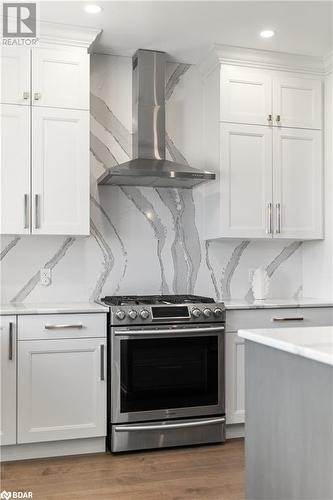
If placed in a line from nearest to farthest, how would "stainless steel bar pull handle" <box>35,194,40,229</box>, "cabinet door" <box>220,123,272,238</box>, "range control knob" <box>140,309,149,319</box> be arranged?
"range control knob" <box>140,309,149,319</box> → "stainless steel bar pull handle" <box>35,194,40,229</box> → "cabinet door" <box>220,123,272,238</box>

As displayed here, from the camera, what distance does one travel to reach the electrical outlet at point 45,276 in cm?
373

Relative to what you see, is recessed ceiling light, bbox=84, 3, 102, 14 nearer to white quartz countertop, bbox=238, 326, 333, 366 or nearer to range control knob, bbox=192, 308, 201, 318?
range control knob, bbox=192, 308, 201, 318

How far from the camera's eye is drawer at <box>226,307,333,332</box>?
11.7 ft

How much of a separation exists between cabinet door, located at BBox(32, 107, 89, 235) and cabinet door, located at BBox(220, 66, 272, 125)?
1.09 m

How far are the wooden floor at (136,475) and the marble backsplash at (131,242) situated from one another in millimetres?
1196

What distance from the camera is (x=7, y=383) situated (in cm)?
306

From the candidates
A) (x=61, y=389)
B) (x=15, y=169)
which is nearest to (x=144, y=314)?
(x=61, y=389)

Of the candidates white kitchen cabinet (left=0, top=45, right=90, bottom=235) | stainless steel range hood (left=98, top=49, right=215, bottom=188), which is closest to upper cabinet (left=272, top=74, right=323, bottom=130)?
stainless steel range hood (left=98, top=49, right=215, bottom=188)

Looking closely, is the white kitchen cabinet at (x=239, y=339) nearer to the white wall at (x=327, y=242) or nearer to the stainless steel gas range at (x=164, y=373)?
the stainless steel gas range at (x=164, y=373)

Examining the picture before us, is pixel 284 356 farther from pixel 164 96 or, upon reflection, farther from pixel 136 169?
pixel 164 96

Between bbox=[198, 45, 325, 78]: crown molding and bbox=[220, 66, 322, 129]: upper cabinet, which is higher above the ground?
bbox=[198, 45, 325, 78]: crown molding

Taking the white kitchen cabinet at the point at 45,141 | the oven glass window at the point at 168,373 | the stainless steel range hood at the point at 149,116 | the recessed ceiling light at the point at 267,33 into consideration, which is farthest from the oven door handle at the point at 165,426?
the recessed ceiling light at the point at 267,33

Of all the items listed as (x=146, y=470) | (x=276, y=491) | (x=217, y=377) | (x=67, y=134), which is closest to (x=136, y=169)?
(x=67, y=134)

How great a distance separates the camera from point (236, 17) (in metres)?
3.34
